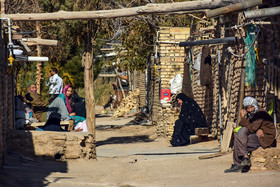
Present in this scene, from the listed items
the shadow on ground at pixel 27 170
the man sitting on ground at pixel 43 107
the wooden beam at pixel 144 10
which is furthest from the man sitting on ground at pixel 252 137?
the man sitting on ground at pixel 43 107

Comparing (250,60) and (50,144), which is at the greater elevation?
(250,60)

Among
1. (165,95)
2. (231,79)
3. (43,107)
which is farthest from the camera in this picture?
(165,95)

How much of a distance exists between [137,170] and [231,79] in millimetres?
3208

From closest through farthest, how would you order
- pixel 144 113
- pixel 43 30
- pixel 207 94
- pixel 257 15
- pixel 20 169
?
pixel 257 15, pixel 20 169, pixel 207 94, pixel 43 30, pixel 144 113

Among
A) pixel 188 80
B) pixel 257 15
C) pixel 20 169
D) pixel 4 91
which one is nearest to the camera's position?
pixel 257 15

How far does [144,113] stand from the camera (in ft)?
75.3

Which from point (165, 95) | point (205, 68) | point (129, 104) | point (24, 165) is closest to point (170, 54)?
point (165, 95)

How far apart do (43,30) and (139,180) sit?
13615mm

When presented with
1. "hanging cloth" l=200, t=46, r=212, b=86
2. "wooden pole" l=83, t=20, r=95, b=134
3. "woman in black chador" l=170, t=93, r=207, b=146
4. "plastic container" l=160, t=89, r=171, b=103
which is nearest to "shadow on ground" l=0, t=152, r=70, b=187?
"wooden pole" l=83, t=20, r=95, b=134

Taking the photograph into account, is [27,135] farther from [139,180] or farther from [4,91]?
[139,180]

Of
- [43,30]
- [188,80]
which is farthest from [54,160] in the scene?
Result: [43,30]

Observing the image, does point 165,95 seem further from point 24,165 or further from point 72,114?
point 24,165

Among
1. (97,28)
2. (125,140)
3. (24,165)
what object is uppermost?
(97,28)

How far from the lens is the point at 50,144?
380 inches
